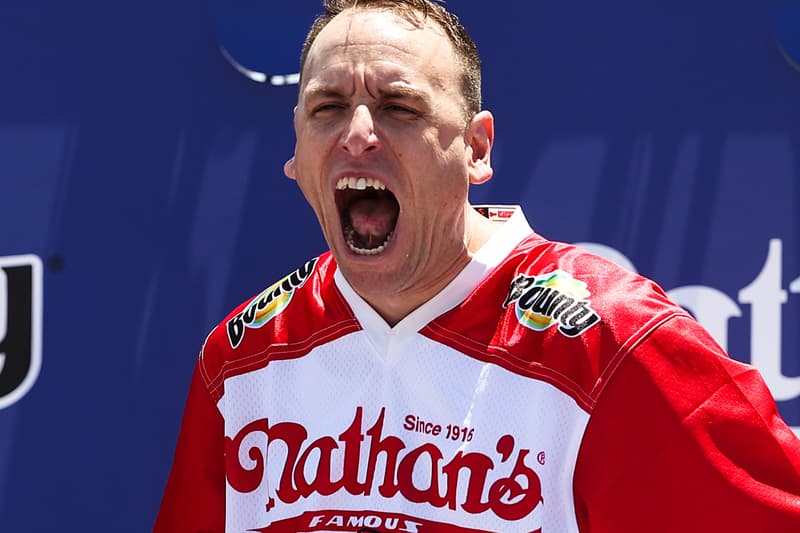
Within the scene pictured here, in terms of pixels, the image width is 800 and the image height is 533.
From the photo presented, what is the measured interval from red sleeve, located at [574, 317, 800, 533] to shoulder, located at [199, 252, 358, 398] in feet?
1.60

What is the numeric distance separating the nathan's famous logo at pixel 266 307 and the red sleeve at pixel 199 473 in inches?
4.0

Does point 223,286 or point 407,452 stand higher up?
point 223,286

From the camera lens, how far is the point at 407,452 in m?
1.78

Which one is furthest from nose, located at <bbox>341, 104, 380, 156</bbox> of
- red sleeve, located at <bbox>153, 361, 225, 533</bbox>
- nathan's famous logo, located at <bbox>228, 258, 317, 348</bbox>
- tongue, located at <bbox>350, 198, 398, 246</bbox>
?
red sleeve, located at <bbox>153, 361, 225, 533</bbox>

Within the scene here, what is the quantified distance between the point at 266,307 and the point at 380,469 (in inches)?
15.0

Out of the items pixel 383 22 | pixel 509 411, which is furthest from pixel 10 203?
pixel 509 411

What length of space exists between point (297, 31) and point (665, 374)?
122 cm

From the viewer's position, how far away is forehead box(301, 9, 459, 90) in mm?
1731

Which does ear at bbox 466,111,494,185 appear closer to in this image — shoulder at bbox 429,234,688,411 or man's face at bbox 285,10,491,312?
man's face at bbox 285,10,491,312

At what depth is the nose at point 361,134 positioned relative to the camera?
5.56ft

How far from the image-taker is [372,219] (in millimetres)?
1810

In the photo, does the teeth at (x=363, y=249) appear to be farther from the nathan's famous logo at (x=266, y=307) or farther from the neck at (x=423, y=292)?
the nathan's famous logo at (x=266, y=307)

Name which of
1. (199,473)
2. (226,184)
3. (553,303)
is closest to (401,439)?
(553,303)

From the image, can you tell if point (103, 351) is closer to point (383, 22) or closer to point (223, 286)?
point (223, 286)
